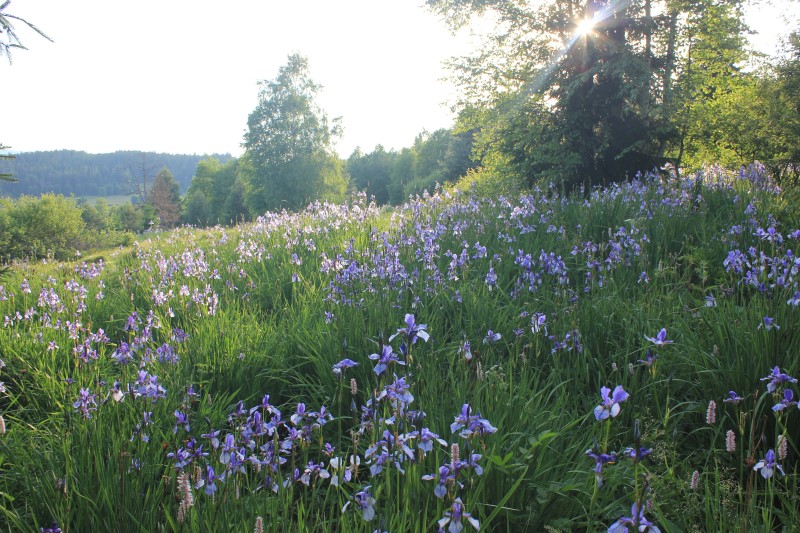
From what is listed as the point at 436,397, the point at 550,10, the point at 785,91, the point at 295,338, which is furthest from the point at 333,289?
the point at 785,91

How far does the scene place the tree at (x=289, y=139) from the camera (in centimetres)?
4066

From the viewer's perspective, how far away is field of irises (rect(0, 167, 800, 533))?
6.00 feet

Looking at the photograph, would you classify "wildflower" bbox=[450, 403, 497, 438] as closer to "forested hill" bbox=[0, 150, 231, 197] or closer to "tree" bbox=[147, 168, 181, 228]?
"tree" bbox=[147, 168, 181, 228]

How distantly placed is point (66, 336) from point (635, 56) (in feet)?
35.9

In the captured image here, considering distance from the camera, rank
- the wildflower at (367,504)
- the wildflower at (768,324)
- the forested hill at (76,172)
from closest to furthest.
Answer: the wildflower at (367,504)
the wildflower at (768,324)
the forested hill at (76,172)

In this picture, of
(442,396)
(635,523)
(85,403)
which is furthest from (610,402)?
(85,403)

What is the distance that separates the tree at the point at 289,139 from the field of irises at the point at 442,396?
36461mm

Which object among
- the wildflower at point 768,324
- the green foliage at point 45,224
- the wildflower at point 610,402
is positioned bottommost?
the green foliage at point 45,224

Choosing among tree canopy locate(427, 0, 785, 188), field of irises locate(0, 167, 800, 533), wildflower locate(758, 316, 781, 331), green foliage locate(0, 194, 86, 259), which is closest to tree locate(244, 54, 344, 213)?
green foliage locate(0, 194, 86, 259)

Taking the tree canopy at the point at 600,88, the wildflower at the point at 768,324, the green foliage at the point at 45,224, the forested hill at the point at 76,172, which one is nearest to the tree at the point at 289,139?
the green foliage at the point at 45,224

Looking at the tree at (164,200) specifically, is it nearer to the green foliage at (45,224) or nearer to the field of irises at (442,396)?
the green foliage at (45,224)

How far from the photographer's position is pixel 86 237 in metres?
24.9

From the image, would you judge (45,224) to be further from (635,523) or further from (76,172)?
(76,172)

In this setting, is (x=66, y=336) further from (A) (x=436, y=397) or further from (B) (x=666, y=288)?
(B) (x=666, y=288)
